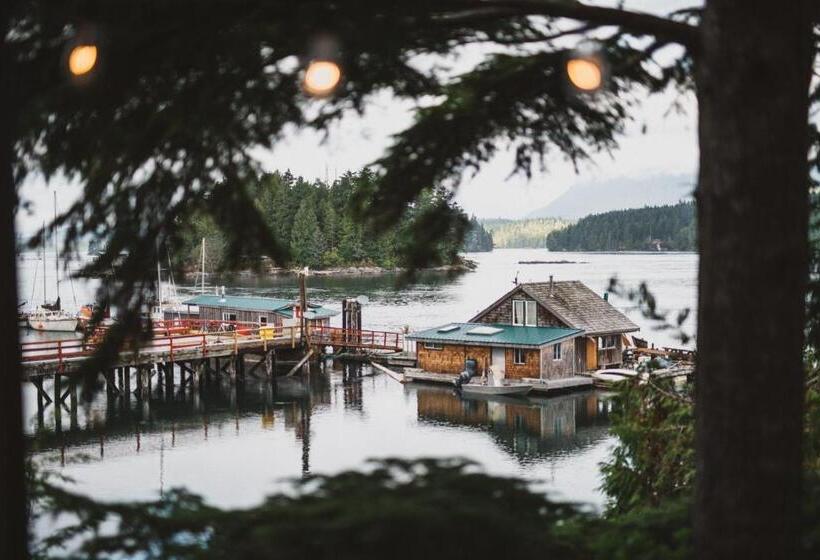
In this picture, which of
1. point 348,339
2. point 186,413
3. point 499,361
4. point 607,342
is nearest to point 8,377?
point 186,413

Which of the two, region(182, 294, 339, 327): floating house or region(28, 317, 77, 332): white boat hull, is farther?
region(28, 317, 77, 332): white boat hull

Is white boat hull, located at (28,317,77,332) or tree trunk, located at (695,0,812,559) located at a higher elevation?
tree trunk, located at (695,0,812,559)

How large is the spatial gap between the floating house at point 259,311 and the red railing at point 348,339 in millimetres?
679

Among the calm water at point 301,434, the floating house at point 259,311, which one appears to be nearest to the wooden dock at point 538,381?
the calm water at point 301,434

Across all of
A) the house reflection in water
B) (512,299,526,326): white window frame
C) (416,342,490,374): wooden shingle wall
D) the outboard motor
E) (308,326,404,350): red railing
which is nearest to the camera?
the house reflection in water

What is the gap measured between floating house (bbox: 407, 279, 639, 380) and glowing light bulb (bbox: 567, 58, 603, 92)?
30780 millimetres

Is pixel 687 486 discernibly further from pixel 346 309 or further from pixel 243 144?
pixel 346 309

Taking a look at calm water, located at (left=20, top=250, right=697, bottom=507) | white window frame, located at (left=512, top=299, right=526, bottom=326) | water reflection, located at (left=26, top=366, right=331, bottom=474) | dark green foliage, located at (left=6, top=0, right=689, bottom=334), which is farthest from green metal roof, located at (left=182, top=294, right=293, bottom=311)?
dark green foliage, located at (left=6, top=0, right=689, bottom=334)

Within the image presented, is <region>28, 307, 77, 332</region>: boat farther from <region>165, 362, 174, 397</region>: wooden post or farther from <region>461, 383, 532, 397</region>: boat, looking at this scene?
<region>461, 383, 532, 397</region>: boat

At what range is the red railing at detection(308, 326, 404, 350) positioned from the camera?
1639 inches

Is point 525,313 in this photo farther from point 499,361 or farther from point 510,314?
point 499,361

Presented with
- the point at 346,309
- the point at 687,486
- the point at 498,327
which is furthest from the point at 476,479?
the point at 346,309

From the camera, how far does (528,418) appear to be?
30.2 m

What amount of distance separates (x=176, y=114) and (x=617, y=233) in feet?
424
